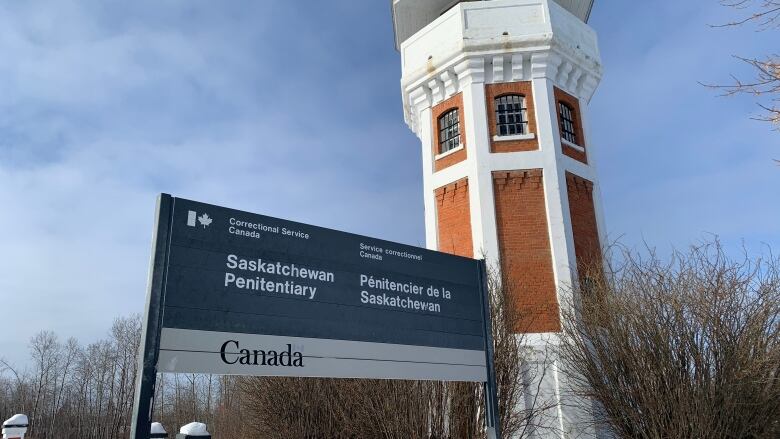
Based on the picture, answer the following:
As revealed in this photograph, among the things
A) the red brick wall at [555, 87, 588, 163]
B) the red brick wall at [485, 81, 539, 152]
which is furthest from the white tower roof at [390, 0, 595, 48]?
the red brick wall at [485, 81, 539, 152]

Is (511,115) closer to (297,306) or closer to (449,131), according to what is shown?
(449,131)

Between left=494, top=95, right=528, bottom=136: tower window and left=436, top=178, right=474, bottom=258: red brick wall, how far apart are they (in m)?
2.04

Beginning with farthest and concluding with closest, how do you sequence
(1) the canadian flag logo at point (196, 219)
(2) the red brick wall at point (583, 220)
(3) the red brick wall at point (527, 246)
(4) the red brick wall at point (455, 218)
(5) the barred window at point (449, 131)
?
(5) the barred window at point (449, 131) → (4) the red brick wall at point (455, 218) → (2) the red brick wall at point (583, 220) → (3) the red brick wall at point (527, 246) → (1) the canadian flag logo at point (196, 219)

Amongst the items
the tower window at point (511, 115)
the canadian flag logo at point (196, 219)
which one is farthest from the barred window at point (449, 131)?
the canadian flag logo at point (196, 219)

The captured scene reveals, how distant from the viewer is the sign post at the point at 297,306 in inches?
188

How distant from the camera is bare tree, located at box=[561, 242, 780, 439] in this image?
8828mm

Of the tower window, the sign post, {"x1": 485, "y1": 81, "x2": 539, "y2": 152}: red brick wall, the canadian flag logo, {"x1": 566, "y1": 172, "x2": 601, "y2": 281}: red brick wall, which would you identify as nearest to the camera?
the sign post

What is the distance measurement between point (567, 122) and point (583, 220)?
342cm

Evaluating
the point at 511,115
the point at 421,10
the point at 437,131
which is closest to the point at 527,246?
the point at 511,115

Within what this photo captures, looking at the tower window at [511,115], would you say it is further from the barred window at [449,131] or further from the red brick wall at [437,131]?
the barred window at [449,131]

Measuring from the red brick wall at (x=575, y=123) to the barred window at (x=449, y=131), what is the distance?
3019 millimetres

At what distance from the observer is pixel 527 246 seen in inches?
572

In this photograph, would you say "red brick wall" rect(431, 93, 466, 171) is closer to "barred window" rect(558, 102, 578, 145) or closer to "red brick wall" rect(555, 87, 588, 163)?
"red brick wall" rect(555, 87, 588, 163)

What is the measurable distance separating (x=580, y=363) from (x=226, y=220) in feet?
26.4
